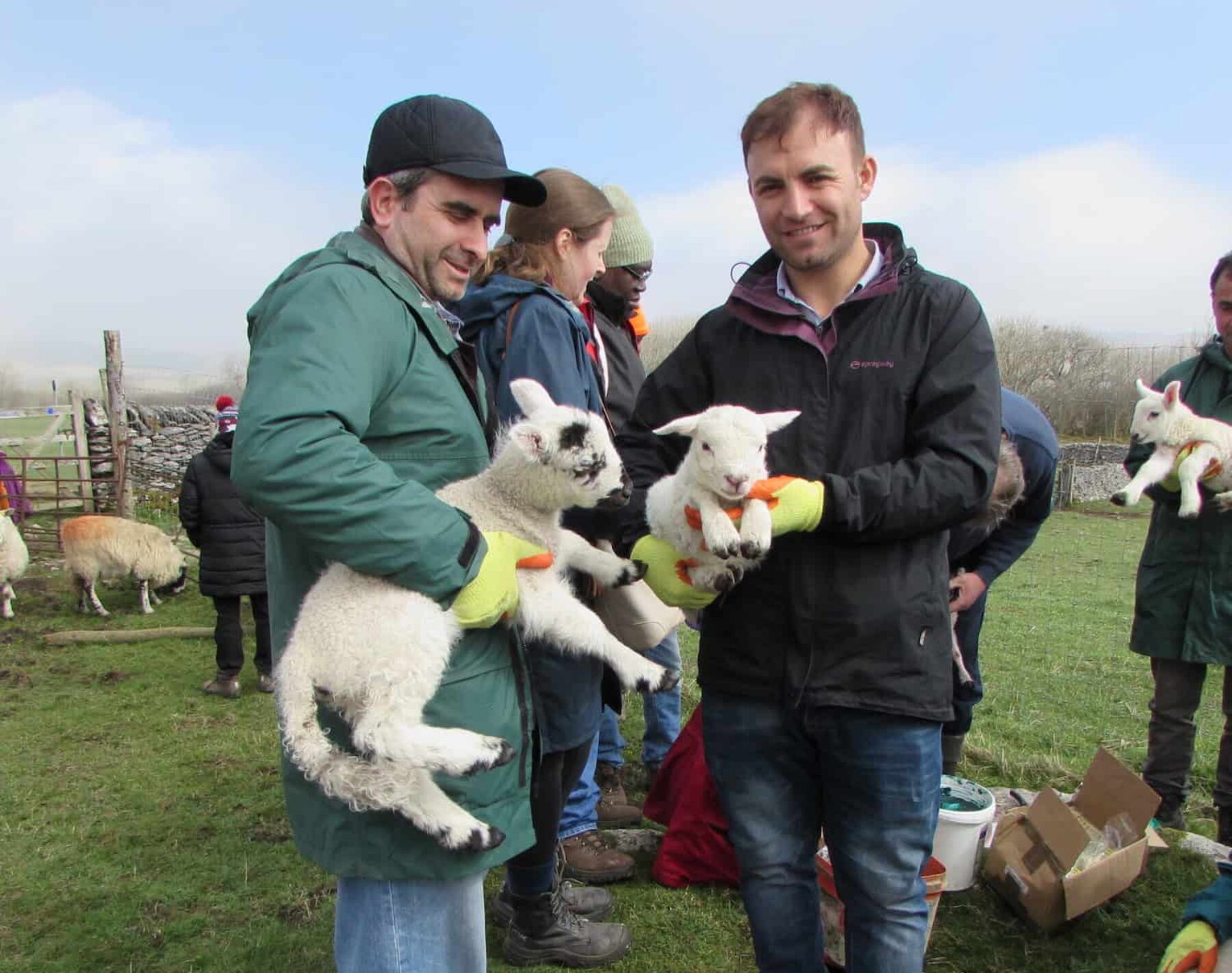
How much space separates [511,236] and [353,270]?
1.69 metres

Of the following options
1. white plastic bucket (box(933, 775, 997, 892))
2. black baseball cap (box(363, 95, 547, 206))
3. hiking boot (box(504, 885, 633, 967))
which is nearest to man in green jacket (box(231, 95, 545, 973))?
black baseball cap (box(363, 95, 547, 206))

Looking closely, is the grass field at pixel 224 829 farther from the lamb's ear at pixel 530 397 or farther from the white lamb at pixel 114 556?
the lamb's ear at pixel 530 397

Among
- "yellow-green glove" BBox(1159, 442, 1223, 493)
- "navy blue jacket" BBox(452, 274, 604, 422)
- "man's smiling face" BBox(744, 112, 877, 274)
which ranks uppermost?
"man's smiling face" BBox(744, 112, 877, 274)

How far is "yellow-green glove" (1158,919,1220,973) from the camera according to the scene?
8.80 ft

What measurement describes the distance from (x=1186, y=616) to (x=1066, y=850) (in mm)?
1896

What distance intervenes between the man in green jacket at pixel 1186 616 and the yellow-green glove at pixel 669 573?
3.52 m

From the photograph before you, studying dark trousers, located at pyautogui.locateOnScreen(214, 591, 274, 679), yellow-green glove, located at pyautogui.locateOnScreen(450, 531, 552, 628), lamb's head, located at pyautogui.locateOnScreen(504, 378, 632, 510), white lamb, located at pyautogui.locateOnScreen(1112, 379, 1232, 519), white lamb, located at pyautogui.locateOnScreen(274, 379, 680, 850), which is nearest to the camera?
white lamb, located at pyautogui.locateOnScreen(274, 379, 680, 850)

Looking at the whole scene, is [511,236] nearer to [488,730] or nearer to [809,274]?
[809,274]

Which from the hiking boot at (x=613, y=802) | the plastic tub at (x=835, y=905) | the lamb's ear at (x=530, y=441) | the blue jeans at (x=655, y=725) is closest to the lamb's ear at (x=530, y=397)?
the lamb's ear at (x=530, y=441)

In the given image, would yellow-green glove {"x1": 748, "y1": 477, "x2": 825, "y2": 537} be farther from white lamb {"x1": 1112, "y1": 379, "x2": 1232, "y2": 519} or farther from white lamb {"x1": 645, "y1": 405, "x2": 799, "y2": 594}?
white lamb {"x1": 1112, "y1": 379, "x2": 1232, "y2": 519}

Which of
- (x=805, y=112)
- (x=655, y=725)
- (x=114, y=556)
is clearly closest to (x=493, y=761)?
→ (x=805, y=112)

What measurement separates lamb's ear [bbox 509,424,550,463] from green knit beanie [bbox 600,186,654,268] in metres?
2.20

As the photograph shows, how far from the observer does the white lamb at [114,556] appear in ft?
35.3

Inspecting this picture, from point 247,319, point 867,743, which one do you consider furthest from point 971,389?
point 247,319
